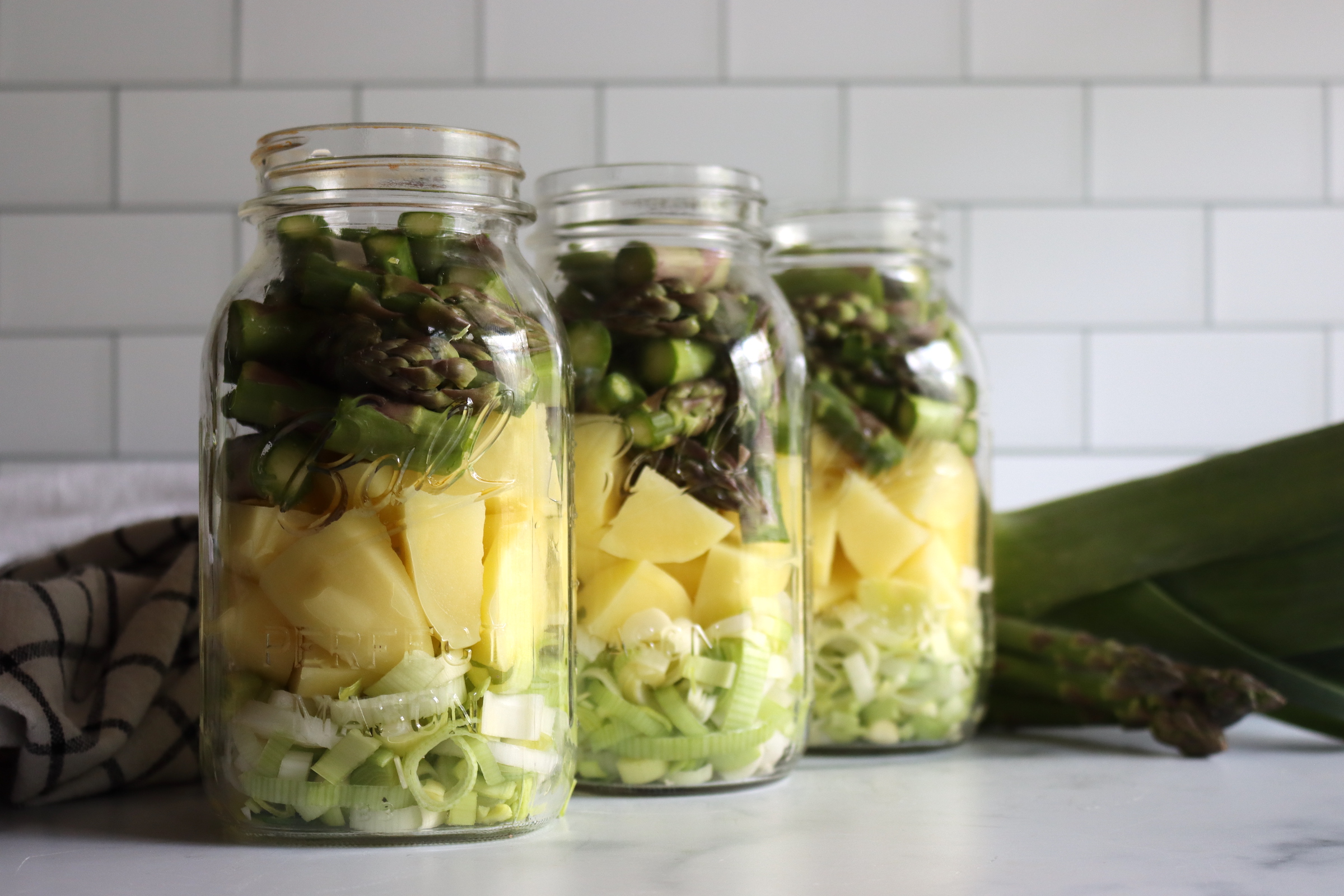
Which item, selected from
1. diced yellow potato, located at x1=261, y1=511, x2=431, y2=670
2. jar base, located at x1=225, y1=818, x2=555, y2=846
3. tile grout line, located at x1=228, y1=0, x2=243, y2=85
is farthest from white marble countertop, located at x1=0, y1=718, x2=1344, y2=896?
tile grout line, located at x1=228, y1=0, x2=243, y2=85

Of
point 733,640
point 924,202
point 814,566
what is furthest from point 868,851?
point 924,202

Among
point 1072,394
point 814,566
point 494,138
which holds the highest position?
point 494,138

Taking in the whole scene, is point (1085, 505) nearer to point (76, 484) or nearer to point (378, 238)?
point (378, 238)

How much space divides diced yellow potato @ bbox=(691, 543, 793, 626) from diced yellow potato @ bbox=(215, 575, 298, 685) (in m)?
0.24

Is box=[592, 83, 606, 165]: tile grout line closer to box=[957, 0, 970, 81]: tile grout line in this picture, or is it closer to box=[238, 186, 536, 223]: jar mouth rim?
box=[957, 0, 970, 81]: tile grout line

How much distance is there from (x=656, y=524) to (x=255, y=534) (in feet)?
0.73

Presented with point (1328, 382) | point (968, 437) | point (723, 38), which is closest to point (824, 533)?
point (968, 437)

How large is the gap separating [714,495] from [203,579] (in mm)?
294

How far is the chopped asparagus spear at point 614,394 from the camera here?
2.27 ft

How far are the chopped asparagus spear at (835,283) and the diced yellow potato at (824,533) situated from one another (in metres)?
0.15

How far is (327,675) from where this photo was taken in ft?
1.87

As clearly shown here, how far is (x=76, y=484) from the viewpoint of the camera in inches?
41.6

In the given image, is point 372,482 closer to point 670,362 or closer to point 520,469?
point 520,469

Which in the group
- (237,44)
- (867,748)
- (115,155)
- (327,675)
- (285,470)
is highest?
(237,44)
